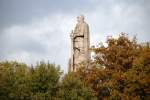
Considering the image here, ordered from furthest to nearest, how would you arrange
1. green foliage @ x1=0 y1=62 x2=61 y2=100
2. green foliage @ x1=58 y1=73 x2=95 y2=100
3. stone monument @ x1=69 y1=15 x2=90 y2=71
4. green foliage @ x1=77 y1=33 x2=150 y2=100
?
1. stone monument @ x1=69 y1=15 x2=90 y2=71
2. green foliage @ x1=77 y1=33 x2=150 y2=100
3. green foliage @ x1=58 y1=73 x2=95 y2=100
4. green foliage @ x1=0 y1=62 x2=61 y2=100

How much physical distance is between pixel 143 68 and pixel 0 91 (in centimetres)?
1583

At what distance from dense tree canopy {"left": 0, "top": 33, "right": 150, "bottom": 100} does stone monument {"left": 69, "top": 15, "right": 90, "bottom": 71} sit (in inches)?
45.6

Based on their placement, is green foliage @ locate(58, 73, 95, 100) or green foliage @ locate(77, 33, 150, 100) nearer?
green foliage @ locate(58, 73, 95, 100)

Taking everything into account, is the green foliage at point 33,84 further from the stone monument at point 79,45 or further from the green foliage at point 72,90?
the stone monument at point 79,45

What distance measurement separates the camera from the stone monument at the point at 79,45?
57094 mm

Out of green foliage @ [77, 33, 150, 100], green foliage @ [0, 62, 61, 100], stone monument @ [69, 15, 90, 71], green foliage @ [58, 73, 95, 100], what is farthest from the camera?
stone monument @ [69, 15, 90, 71]

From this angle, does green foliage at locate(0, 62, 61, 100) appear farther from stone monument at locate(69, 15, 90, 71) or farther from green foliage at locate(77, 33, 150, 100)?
stone monument at locate(69, 15, 90, 71)

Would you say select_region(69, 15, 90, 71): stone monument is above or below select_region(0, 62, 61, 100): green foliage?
above

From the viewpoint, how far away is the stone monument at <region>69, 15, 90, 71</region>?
57.1 m

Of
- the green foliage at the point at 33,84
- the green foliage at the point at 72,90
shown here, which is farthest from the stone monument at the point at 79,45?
the green foliage at the point at 33,84

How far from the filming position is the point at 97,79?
5600 centimetres

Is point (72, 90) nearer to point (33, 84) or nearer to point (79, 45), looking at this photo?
point (33, 84)

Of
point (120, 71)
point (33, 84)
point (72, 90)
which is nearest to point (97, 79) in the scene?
point (120, 71)

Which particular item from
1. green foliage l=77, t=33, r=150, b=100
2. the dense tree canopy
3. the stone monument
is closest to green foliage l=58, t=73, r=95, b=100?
the dense tree canopy
